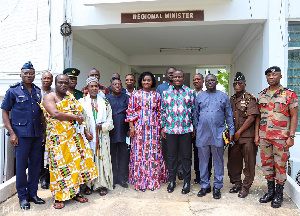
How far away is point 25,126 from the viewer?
3.29 metres

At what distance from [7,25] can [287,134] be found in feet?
20.2

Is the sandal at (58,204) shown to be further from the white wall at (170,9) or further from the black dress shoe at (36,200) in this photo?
the white wall at (170,9)

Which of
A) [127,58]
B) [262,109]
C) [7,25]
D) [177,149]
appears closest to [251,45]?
[262,109]

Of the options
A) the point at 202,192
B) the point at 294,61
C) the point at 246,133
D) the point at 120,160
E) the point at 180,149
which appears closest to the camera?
the point at 246,133

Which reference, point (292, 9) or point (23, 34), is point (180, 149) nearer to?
point (292, 9)

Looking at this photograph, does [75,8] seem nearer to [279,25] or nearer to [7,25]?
[7,25]

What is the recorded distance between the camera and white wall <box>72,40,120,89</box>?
6957 mm

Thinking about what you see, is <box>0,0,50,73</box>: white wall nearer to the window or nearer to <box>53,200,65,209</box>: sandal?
<box>53,200,65,209</box>: sandal

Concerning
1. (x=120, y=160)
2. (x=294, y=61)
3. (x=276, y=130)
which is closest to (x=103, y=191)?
(x=120, y=160)

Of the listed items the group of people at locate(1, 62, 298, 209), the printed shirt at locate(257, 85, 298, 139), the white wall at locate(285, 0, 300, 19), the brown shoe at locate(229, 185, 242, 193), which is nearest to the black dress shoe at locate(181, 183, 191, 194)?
the group of people at locate(1, 62, 298, 209)

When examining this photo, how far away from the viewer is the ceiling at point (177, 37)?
7017 millimetres

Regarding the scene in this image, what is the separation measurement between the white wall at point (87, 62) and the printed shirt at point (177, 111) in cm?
388

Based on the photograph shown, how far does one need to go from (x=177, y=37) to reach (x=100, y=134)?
203 inches

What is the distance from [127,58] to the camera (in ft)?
34.9
